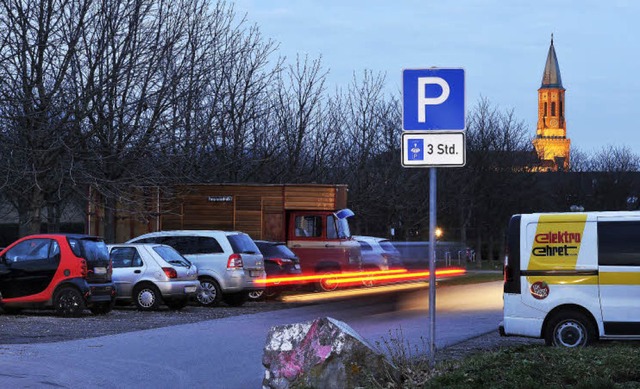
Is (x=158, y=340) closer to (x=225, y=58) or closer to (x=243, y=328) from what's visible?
(x=243, y=328)

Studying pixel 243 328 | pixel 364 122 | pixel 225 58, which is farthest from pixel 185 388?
pixel 364 122

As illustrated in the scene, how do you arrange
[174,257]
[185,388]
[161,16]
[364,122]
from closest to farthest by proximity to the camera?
[185,388] → [174,257] → [161,16] → [364,122]

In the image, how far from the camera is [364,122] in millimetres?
50125

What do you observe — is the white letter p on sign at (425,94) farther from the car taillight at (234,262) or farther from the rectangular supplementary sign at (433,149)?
the car taillight at (234,262)

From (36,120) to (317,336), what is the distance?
56.8 ft

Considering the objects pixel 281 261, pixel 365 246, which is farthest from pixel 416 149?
pixel 365 246

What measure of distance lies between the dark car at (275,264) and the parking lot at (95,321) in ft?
6.03

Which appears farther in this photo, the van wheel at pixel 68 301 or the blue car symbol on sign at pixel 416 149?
the van wheel at pixel 68 301

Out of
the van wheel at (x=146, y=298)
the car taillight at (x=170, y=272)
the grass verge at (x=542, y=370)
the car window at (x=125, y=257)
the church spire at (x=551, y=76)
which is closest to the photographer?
the grass verge at (x=542, y=370)

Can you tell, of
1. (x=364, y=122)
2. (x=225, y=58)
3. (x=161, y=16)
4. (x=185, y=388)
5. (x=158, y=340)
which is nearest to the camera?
(x=185, y=388)

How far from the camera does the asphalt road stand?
11.5 meters

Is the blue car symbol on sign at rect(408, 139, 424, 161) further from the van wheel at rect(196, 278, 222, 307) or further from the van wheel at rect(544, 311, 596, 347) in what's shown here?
the van wheel at rect(196, 278, 222, 307)

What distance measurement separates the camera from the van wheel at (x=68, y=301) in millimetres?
20062

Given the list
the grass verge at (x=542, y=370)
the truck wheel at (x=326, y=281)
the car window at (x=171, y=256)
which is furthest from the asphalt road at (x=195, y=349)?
the truck wheel at (x=326, y=281)
